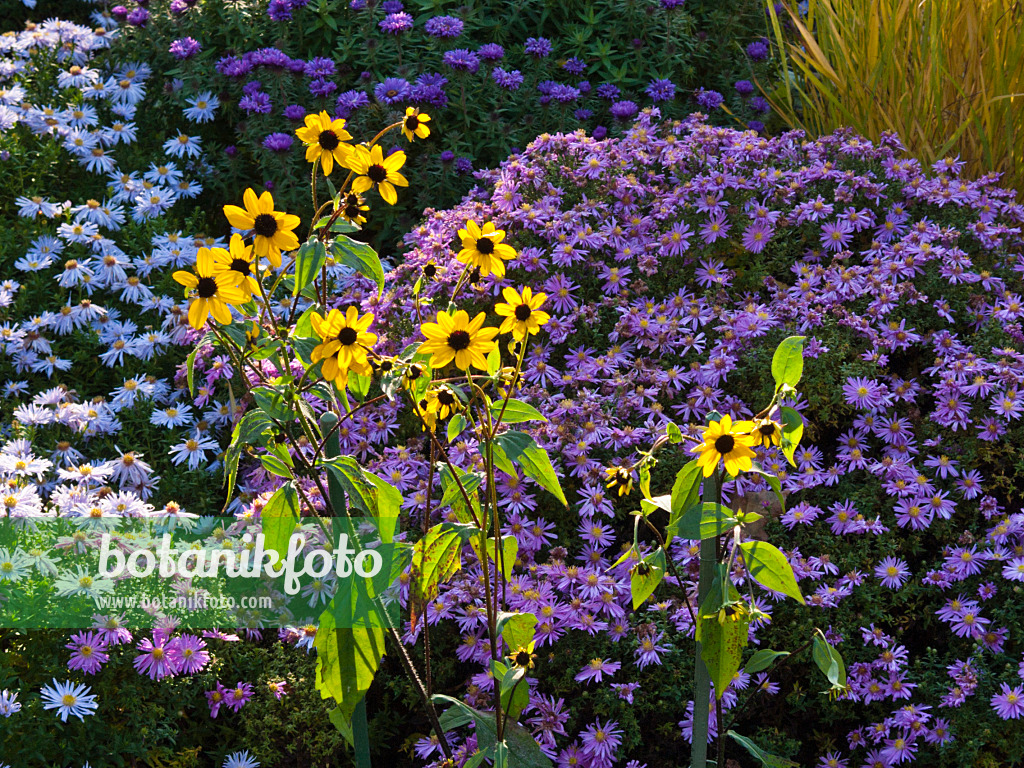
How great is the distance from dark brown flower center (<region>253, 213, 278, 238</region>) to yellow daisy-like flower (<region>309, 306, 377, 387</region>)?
7.5 inches

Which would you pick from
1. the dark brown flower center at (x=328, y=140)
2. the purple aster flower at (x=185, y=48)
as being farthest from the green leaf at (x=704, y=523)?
the purple aster flower at (x=185, y=48)

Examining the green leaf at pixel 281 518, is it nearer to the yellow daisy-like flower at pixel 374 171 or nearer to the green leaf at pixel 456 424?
the green leaf at pixel 456 424

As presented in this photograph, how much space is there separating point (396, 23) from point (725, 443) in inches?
131

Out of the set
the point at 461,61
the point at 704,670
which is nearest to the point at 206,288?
the point at 704,670

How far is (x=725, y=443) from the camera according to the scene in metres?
1.45

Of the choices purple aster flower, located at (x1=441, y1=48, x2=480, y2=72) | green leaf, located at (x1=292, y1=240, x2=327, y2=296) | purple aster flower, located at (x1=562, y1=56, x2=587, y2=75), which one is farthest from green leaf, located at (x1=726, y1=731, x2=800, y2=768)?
purple aster flower, located at (x1=562, y1=56, x2=587, y2=75)

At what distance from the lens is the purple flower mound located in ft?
7.58

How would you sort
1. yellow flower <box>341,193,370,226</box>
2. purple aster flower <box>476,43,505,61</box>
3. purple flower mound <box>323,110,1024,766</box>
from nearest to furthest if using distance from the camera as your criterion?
yellow flower <box>341,193,370,226</box>
purple flower mound <box>323,110,1024,766</box>
purple aster flower <box>476,43,505,61</box>

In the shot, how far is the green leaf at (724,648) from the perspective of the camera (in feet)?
5.17

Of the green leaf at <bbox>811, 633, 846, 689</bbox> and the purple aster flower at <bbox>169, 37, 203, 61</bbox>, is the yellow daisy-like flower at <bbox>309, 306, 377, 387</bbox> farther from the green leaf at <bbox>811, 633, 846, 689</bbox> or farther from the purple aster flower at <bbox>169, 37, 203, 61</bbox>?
the purple aster flower at <bbox>169, 37, 203, 61</bbox>

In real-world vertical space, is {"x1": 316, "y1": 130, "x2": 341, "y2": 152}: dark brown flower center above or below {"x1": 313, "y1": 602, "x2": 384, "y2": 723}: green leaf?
above

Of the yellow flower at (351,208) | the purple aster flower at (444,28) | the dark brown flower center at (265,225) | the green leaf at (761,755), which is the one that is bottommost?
the green leaf at (761,755)

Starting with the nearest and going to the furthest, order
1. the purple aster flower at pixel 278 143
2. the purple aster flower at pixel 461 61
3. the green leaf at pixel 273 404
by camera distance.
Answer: the green leaf at pixel 273 404
the purple aster flower at pixel 278 143
the purple aster flower at pixel 461 61

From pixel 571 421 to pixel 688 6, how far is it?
319 cm
